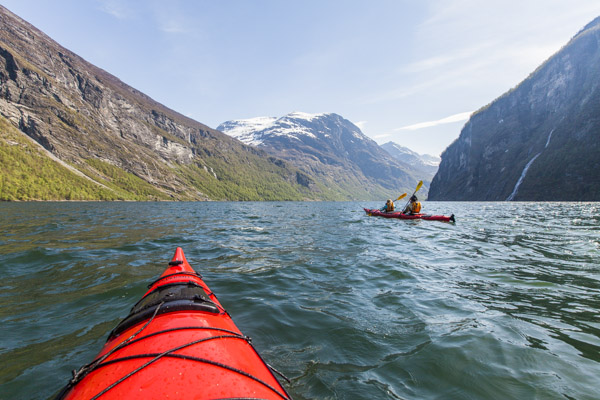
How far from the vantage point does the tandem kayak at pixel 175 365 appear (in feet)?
7.09

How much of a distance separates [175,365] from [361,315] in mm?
4659

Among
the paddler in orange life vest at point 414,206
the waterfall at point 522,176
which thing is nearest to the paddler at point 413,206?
the paddler in orange life vest at point 414,206

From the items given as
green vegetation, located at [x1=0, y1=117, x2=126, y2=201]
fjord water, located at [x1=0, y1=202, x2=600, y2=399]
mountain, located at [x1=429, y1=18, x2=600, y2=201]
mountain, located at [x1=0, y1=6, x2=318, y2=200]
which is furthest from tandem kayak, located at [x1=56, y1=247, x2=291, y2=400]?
mountain, located at [x1=429, y1=18, x2=600, y2=201]

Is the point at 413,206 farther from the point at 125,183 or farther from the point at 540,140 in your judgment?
the point at 125,183

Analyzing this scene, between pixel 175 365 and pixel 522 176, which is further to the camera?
pixel 522 176

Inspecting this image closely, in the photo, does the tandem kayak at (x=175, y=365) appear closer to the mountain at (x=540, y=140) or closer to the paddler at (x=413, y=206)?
the paddler at (x=413, y=206)

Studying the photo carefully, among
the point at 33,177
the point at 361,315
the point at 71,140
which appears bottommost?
the point at 361,315

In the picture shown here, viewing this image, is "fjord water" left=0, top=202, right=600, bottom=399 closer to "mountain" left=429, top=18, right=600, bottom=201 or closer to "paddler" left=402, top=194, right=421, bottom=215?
"paddler" left=402, top=194, right=421, bottom=215

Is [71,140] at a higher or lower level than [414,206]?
higher

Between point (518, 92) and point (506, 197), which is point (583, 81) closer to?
point (518, 92)

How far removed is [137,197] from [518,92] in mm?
204949

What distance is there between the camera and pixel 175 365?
245 centimetres

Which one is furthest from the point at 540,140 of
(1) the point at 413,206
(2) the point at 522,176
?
(1) the point at 413,206

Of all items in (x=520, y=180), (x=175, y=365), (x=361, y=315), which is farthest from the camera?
(x=520, y=180)
